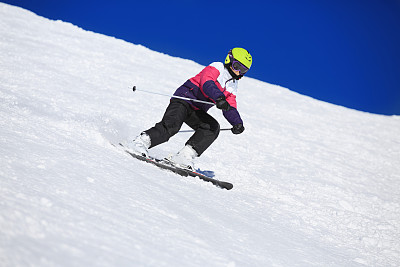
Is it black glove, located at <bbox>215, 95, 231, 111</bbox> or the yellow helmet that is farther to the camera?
the yellow helmet

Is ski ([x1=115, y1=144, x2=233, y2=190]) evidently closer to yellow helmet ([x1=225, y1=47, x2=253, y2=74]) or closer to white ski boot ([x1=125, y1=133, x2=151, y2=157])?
white ski boot ([x1=125, y1=133, x2=151, y2=157])

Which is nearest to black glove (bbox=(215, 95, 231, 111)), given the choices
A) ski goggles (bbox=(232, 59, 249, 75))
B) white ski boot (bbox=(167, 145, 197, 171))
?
ski goggles (bbox=(232, 59, 249, 75))

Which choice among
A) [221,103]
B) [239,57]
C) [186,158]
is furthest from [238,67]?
[186,158]

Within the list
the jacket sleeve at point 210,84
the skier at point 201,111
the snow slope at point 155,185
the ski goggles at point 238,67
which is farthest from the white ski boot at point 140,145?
the ski goggles at point 238,67

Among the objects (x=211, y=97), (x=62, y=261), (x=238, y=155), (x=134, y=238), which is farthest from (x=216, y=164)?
(x=62, y=261)

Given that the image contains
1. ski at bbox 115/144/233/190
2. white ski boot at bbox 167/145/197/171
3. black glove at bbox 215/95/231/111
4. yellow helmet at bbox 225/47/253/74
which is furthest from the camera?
yellow helmet at bbox 225/47/253/74

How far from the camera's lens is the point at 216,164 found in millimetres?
6180

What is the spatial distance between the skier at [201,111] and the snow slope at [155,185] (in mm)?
570

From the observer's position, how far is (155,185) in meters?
3.46

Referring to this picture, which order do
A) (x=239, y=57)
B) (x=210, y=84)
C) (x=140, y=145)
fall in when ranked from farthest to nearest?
(x=239, y=57)
(x=210, y=84)
(x=140, y=145)

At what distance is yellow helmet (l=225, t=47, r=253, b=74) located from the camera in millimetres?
5031

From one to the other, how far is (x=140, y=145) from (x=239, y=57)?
175cm

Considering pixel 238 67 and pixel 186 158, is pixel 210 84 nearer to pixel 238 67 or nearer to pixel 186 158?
pixel 238 67

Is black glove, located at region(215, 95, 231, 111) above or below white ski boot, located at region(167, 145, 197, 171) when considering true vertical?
above
